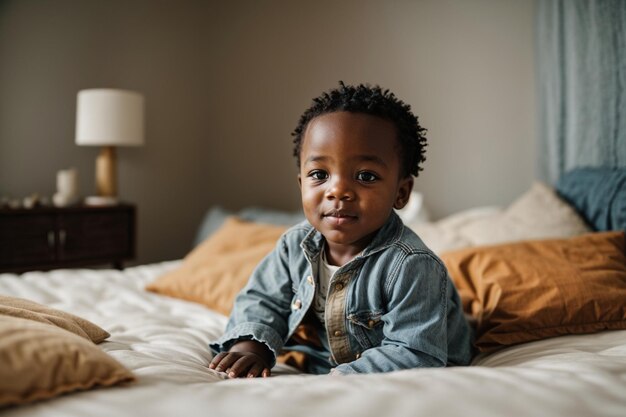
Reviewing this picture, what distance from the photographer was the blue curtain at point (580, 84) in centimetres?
184

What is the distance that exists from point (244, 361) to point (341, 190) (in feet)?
1.23

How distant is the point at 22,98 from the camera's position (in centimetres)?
301

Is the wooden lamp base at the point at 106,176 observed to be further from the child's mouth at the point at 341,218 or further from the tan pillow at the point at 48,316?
the child's mouth at the point at 341,218

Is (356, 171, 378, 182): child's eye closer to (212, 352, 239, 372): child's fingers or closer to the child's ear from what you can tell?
the child's ear

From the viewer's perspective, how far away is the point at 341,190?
1039mm

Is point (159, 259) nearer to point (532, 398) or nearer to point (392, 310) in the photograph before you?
point (392, 310)

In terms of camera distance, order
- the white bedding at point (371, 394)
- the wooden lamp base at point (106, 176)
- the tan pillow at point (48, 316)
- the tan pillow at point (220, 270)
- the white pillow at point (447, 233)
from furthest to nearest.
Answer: the wooden lamp base at point (106, 176) → the white pillow at point (447, 233) → the tan pillow at point (220, 270) → the tan pillow at point (48, 316) → the white bedding at point (371, 394)

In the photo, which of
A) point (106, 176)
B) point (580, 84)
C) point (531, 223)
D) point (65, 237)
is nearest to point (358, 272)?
point (531, 223)

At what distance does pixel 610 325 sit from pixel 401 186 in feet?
1.96

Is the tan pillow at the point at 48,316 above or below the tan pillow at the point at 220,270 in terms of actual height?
above

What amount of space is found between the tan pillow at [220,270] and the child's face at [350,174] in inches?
24.9

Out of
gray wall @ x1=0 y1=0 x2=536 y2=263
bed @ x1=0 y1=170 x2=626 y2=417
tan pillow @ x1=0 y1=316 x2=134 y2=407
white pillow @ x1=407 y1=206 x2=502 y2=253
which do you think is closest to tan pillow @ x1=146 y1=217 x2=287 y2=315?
bed @ x1=0 y1=170 x2=626 y2=417

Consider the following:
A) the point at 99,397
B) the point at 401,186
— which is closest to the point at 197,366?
the point at 99,397

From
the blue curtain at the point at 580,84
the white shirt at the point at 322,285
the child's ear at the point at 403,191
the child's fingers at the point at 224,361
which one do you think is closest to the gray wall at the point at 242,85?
the blue curtain at the point at 580,84
